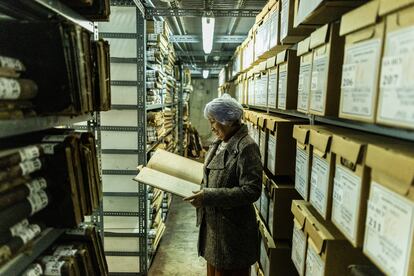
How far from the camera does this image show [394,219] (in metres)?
0.70

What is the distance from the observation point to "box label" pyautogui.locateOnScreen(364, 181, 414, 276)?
0.66 metres

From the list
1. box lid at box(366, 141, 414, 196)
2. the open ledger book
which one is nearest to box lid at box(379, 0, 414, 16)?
box lid at box(366, 141, 414, 196)

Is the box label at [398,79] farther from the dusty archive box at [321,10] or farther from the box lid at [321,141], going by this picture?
the dusty archive box at [321,10]

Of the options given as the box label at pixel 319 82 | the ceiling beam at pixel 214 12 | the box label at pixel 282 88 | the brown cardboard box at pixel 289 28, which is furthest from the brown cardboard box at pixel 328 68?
the ceiling beam at pixel 214 12

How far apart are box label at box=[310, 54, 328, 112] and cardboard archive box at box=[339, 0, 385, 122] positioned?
154 mm

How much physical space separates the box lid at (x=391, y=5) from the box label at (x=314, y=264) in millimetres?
796

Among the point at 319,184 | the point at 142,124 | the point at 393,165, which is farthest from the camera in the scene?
the point at 142,124

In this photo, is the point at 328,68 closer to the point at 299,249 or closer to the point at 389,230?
the point at 389,230

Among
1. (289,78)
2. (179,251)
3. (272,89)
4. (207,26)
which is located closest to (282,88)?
(289,78)

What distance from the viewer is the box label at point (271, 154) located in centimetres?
188

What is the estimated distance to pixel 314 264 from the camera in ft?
3.86

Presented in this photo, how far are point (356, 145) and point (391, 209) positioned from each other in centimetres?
21

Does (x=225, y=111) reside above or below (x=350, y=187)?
above

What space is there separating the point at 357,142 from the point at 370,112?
94 millimetres
